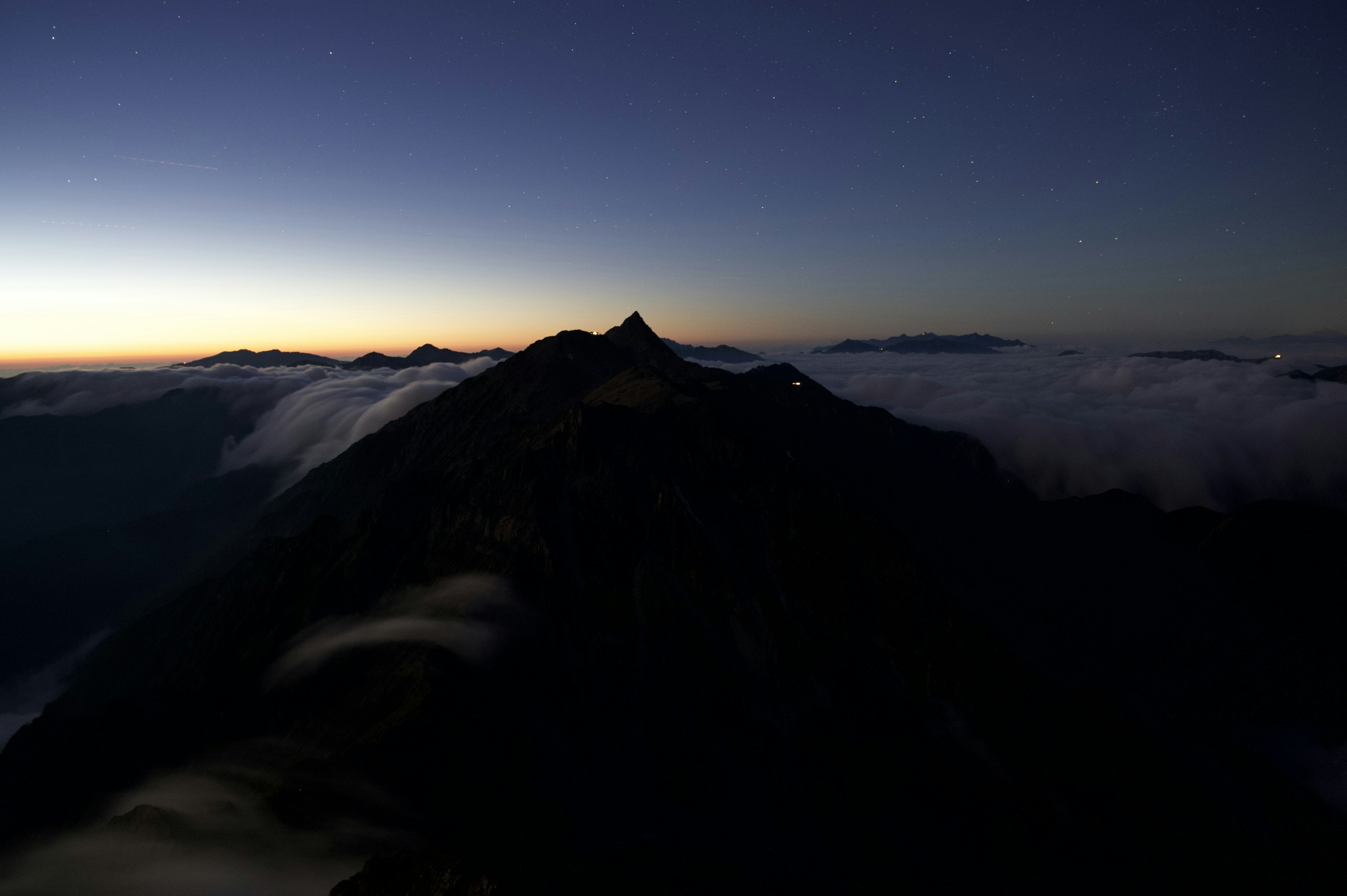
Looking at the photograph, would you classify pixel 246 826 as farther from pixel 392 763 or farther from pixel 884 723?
pixel 884 723

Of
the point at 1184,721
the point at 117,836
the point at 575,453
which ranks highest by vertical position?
the point at 575,453

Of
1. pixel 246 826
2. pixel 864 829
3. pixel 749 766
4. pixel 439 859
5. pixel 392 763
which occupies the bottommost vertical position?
pixel 864 829

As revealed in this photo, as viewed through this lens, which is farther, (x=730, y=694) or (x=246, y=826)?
(x=730, y=694)

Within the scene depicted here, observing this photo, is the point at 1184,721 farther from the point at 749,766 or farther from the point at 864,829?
the point at 749,766

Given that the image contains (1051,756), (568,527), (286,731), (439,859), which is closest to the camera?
(439,859)

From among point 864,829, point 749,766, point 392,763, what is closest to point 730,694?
point 749,766

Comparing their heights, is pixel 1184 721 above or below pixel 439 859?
below

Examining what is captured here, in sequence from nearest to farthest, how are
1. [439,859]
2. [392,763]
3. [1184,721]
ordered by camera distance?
1. [439,859]
2. [392,763]
3. [1184,721]

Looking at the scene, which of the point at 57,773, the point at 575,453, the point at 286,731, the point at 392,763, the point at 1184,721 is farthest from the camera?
the point at 1184,721

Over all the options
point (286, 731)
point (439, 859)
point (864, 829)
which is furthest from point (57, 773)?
point (864, 829)
